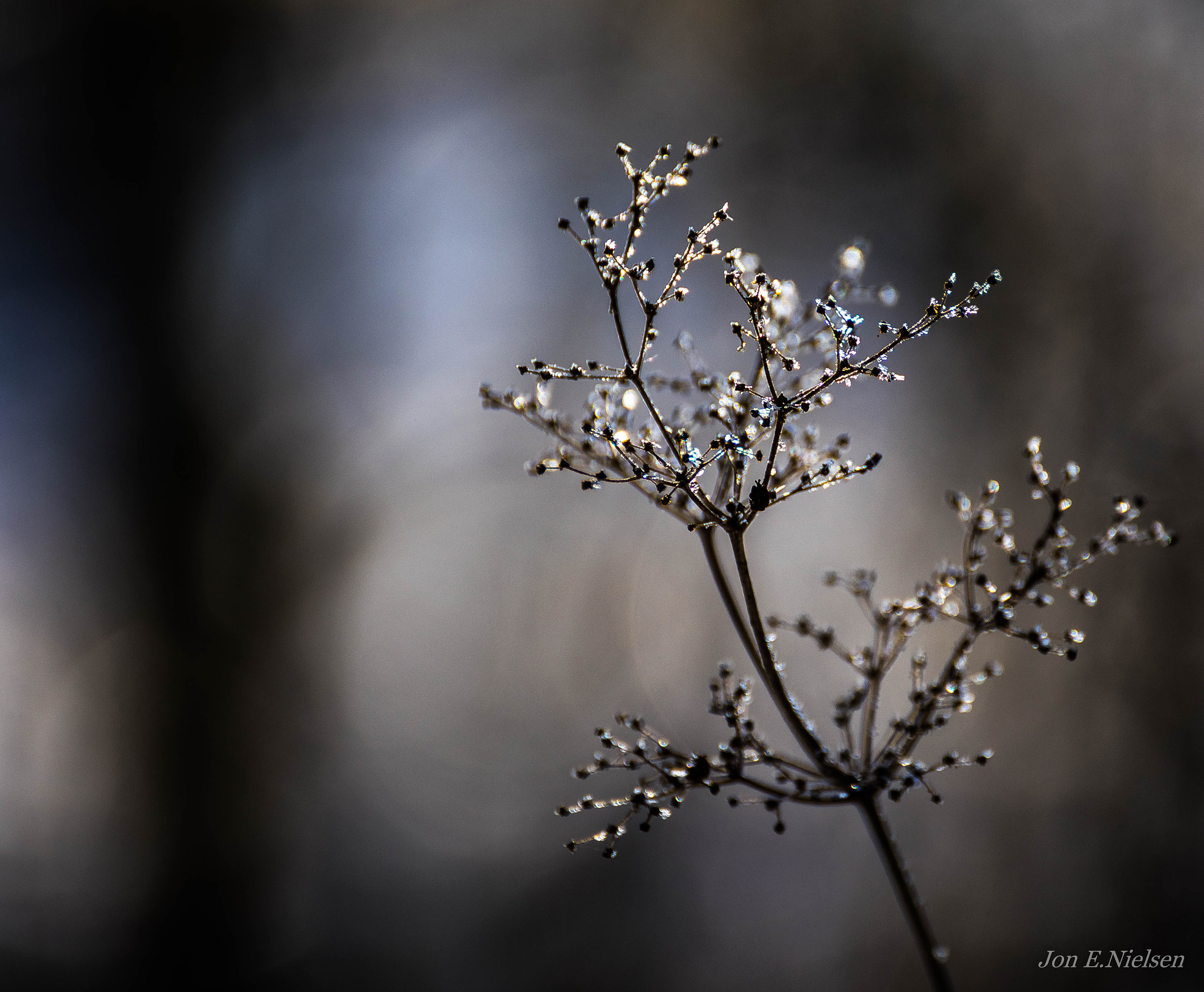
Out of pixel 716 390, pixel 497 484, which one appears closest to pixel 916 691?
pixel 716 390

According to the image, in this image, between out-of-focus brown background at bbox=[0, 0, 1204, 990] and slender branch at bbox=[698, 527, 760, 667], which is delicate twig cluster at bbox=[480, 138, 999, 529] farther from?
out-of-focus brown background at bbox=[0, 0, 1204, 990]

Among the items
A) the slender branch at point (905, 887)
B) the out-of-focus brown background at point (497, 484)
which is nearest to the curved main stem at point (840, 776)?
the slender branch at point (905, 887)

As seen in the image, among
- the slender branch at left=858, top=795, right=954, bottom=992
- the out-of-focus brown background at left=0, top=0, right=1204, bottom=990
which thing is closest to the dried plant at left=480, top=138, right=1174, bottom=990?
the slender branch at left=858, top=795, right=954, bottom=992

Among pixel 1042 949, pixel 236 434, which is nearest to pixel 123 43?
pixel 236 434

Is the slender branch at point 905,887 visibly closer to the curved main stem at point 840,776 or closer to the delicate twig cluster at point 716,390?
the curved main stem at point 840,776

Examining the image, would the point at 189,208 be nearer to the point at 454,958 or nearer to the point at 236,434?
the point at 236,434

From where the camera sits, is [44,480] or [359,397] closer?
[44,480]

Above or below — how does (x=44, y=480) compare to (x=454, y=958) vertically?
above

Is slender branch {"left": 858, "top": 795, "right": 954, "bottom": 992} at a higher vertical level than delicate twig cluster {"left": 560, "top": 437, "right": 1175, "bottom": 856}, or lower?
lower

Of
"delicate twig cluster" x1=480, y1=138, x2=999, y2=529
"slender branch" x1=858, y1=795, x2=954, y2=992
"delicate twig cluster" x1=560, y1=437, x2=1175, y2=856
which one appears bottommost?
"slender branch" x1=858, y1=795, x2=954, y2=992
